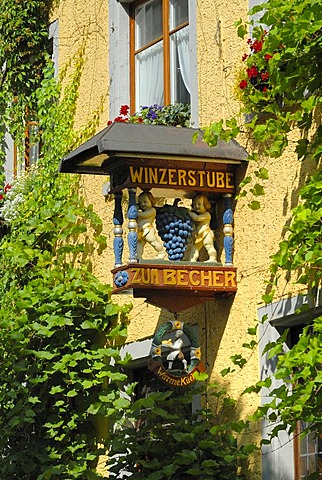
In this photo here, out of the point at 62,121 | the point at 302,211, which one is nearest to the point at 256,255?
the point at 302,211

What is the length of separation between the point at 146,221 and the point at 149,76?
236 centimetres

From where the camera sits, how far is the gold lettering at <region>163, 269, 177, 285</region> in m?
9.25

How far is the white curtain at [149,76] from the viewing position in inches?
442

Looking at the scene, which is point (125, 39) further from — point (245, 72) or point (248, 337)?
point (248, 337)

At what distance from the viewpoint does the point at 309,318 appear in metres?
8.73

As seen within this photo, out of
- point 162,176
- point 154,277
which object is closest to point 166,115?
point 162,176

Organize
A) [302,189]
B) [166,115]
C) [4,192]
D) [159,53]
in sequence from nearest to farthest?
[302,189] → [166,115] → [159,53] → [4,192]

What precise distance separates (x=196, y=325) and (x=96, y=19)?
3.44 meters

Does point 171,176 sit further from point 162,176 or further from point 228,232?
point 228,232

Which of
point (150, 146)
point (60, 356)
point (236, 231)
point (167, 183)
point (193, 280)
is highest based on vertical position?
point (150, 146)

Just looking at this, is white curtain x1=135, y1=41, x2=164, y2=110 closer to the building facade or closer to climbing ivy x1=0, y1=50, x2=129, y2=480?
the building facade

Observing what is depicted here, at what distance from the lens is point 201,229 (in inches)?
376

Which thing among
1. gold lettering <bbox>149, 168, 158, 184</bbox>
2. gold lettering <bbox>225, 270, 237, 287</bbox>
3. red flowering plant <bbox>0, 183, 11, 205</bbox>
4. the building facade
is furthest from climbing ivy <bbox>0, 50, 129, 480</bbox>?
gold lettering <bbox>149, 168, 158, 184</bbox>

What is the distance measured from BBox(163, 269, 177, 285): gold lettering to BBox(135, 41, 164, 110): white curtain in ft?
7.36
